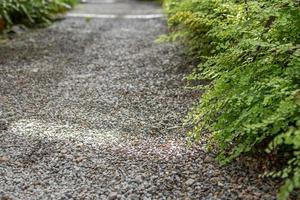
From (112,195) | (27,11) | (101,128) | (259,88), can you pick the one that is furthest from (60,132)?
(27,11)

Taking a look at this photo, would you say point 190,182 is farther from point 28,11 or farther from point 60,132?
point 28,11

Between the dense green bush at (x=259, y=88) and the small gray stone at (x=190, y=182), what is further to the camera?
the small gray stone at (x=190, y=182)

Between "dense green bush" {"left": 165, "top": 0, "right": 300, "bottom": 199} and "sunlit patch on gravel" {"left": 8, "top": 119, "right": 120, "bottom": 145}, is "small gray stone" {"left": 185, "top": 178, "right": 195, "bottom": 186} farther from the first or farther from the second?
"sunlit patch on gravel" {"left": 8, "top": 119, "right": 120, "bottom": 145}

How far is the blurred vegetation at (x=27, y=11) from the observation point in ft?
24.6

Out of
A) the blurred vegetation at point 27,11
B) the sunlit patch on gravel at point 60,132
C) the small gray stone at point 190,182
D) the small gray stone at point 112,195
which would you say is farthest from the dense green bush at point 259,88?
the blurred vegetation at point 27,11

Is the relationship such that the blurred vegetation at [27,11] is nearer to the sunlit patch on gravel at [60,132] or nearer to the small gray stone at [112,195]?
the sunlit patch on gravel at [60,132]

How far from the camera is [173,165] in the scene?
3.18 meters

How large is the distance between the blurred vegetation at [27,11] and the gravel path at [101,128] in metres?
0.68

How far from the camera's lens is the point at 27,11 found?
816 cm

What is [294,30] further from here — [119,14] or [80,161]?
[119,14]

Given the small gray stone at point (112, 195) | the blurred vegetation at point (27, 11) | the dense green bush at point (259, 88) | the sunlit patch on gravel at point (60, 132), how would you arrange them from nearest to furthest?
the dense green bush at point (259, 88)
the small gray stone at point (112, 195)
the sunlit patch on gravel at point (60, 132)
the blurred vegetation at point (27, 11)

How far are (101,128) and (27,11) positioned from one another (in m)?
4.94

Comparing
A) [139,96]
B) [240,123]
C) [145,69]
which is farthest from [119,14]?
→ [240,123]

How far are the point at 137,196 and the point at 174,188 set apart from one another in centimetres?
24
